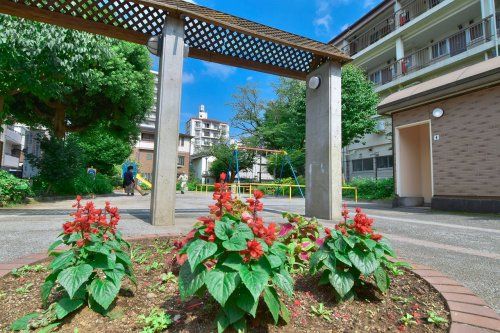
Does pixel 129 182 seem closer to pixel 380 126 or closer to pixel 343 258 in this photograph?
pixel 343 258

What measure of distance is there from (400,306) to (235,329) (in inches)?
41.8

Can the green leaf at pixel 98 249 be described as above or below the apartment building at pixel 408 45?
below

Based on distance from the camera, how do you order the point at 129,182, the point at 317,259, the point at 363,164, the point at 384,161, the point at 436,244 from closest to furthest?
the point at 317,259 < the point at 436,244 < the point at 129,182 < the point at 384,161 < the point at 363,164

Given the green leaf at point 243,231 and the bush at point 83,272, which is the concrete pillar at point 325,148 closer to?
the green leaf at point 243,231

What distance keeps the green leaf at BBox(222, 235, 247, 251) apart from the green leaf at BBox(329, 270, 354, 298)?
0.74 meters

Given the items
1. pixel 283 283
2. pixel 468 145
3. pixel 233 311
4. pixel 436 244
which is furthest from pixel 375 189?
pixel 233 311

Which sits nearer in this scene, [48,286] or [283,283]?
[283,283]

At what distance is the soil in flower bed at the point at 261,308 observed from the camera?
5.13ft

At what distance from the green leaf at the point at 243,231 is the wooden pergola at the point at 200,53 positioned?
9.50 ft

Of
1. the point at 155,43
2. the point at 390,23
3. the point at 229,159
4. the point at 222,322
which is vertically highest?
the point at 390,23

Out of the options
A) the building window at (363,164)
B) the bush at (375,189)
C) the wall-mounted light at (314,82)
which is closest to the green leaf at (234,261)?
the wall-mounted light at (314,82)

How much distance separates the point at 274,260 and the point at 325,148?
429 cm

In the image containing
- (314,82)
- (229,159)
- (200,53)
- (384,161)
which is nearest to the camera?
(200,53)

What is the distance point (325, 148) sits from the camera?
17.9 feet
